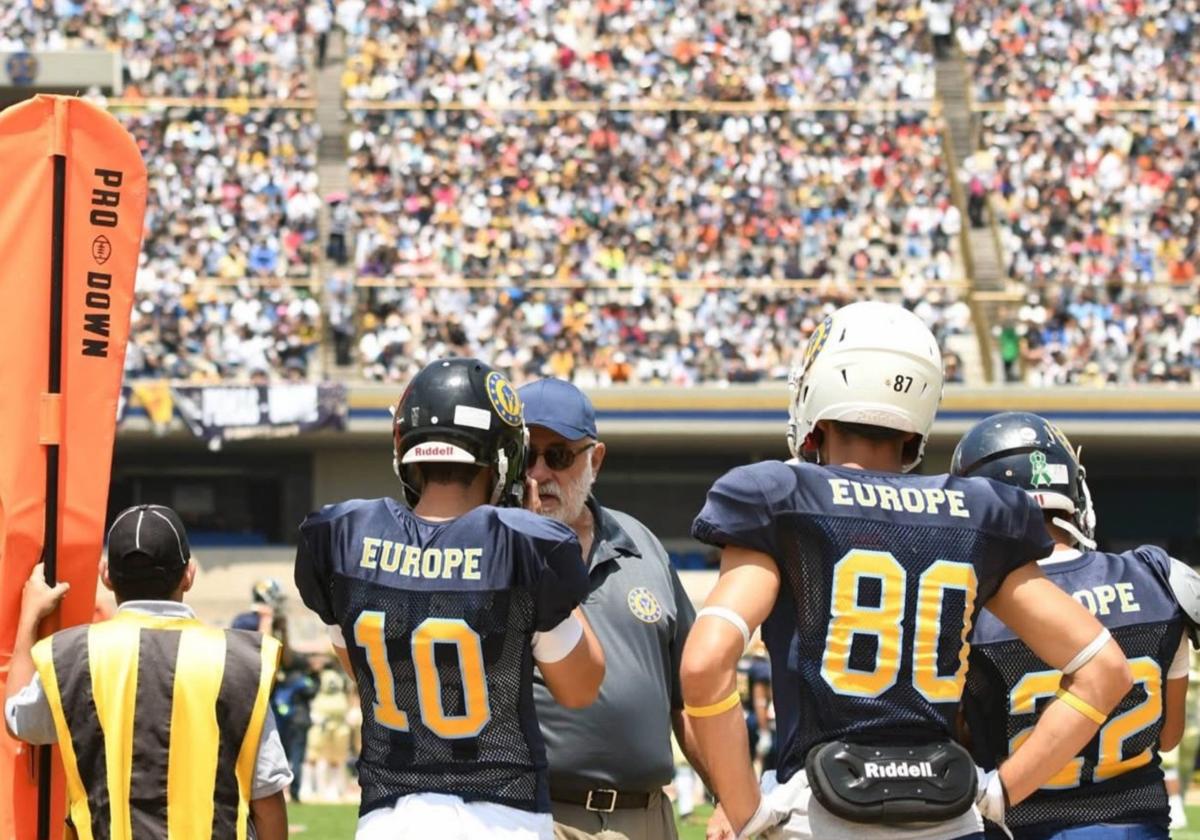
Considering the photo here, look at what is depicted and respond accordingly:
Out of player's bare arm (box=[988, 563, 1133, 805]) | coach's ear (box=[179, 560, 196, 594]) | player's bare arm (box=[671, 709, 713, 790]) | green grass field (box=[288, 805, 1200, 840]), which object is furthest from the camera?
green grass field (box=[288, 805, 1200, 840])

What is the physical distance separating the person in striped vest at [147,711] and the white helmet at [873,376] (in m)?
1.42

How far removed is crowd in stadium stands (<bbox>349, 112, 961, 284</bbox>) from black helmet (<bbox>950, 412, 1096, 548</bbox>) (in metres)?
21.2

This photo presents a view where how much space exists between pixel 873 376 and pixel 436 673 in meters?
1.00

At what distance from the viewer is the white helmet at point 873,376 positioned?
149 inches

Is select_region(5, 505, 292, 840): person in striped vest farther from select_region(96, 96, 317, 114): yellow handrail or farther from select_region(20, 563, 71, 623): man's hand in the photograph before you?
select_region(96, 96, 317, 114): yellow handrail

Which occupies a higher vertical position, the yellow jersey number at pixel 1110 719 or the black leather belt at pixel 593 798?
the yellow jersey number at pixel 1110 719

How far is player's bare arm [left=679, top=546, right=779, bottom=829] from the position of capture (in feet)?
11.6

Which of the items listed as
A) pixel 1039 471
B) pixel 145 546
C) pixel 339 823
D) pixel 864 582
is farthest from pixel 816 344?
pixel 339 823

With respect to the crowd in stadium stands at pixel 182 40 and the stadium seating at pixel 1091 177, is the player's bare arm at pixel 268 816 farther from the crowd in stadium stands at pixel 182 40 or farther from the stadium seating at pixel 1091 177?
the crowd in stadium stands at pixel 182 40

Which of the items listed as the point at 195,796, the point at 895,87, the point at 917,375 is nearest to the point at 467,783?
the point at 195,796

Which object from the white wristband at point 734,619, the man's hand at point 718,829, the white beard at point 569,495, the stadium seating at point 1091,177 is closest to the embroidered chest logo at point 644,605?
the white beard at point 569,495

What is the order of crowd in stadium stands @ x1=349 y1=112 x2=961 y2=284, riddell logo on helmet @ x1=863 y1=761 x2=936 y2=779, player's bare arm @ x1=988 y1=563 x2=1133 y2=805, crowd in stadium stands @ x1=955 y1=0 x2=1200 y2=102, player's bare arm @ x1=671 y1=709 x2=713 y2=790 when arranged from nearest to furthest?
riddell logo on helmet @ x1=863 y1=761 x2=936 y2=779
player's bare arm @ x1=988 y1=563 x2=1133 y2=805
player's bare arm @ x1=671 y1=709 x2=713 y2=790
crowd in stadium stands @ x1=349 y1=112 x2=961 y2=284
crowd in stadium stands @ x1=955 y1=0 x2=1200 y2=102

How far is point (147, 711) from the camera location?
171 inches

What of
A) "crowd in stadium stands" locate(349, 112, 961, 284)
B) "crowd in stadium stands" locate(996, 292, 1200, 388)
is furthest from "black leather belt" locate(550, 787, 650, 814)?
"crowd in stadium stands" locate(349, 112, 961, 284)
